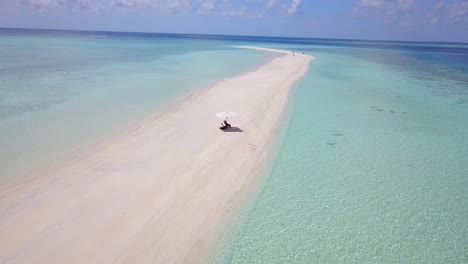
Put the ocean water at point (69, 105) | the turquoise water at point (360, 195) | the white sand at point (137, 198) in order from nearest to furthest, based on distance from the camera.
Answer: the white sand at point (137, 198)
the turquoise water at point (360, 195)
the ocean water at point (69, 105)

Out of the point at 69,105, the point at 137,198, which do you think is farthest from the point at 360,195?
the point at 69,105

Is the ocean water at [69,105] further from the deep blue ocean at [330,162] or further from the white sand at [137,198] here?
the white sand at [137,198]

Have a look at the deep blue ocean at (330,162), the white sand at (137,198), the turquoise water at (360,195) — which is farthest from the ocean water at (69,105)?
the turquoise water at (360,195)

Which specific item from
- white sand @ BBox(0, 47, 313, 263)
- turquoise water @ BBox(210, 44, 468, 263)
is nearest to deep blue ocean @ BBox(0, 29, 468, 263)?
turquoise water @ BBox(210, 44, 468, 263)

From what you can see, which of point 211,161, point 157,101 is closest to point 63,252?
point 211,161

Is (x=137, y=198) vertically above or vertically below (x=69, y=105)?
below

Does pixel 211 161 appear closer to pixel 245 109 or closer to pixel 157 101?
pixel 245 109

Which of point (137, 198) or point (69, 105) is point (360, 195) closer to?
point (137, 198)
